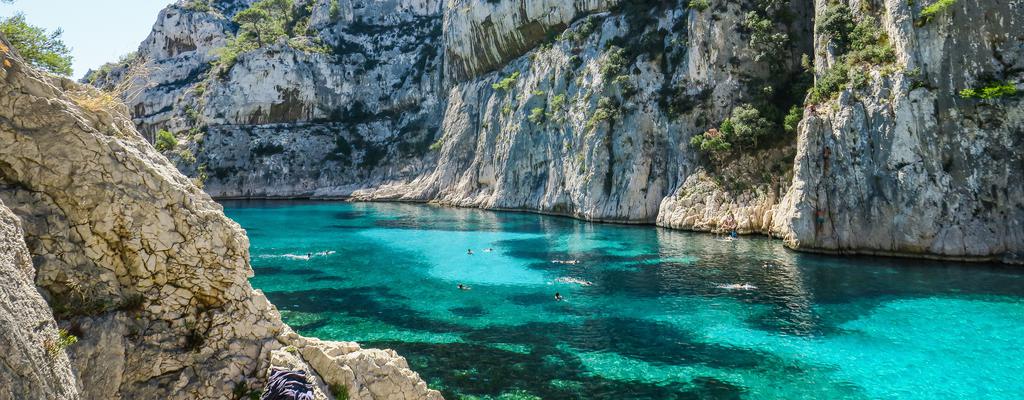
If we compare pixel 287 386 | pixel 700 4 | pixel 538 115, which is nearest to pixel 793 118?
pixel 700 4

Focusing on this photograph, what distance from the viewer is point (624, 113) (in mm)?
53750

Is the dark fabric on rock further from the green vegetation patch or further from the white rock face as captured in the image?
the green vegetation patch

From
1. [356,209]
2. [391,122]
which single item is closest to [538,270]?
[356,209]

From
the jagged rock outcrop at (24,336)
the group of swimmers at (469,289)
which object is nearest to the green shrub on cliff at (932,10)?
the group of swimmers at (469,289)

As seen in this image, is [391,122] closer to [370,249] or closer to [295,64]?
[295,64]

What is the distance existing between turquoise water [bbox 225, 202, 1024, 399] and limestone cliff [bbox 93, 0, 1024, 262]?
4.25 metres

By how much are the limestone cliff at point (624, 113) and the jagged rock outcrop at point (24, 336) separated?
2.82 metres

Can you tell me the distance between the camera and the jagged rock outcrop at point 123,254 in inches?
299

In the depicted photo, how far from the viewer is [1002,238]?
29.6 m

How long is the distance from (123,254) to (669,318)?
61.2 ft

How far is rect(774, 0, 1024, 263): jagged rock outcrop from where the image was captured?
2967 cm

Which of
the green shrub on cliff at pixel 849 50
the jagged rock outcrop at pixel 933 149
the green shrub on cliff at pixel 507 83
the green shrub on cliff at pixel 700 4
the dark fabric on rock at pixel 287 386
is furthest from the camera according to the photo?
the green shrub on cliff at pixel 507 83

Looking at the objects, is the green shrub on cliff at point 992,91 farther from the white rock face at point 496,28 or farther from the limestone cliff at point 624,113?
the white rock face at point 496,28

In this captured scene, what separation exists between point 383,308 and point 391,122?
3232 inches
